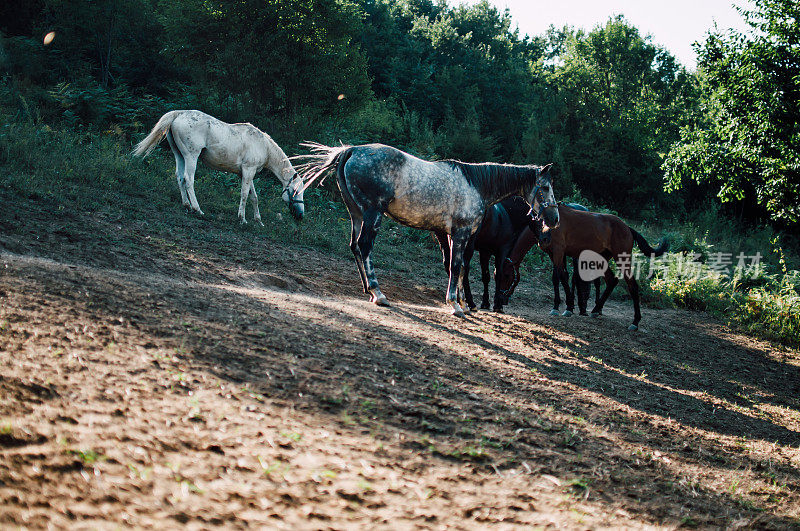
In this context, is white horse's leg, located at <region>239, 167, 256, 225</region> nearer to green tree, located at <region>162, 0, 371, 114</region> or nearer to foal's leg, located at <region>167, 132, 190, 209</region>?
foal's leg, located at <region>167, 132, 190, 209</region>

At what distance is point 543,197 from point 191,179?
7.01 meters

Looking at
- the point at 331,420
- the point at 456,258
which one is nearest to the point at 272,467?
the point at 331,420

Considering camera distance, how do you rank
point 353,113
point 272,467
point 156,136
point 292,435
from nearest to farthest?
point 272,467, point 292,435, point 156,136, point 353,113

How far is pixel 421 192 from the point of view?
697 cm

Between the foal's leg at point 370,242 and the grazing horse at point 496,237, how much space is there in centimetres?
159

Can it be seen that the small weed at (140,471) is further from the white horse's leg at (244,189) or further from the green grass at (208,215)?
the white horse's leg at (244,189)

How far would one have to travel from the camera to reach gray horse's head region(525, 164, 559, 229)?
760 centimetres

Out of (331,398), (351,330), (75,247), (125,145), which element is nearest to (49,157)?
(125,145)

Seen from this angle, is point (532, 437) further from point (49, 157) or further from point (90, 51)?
point (90, 51)

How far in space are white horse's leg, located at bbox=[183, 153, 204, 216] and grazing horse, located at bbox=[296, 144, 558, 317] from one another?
181 inches

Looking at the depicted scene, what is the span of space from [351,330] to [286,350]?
1.06 metres

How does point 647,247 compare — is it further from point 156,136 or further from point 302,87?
point 302,87

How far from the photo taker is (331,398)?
333cm

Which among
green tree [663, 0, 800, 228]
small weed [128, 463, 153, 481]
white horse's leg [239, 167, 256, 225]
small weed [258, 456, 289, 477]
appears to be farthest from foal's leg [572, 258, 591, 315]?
small weed [128, 463, 153, 481]
